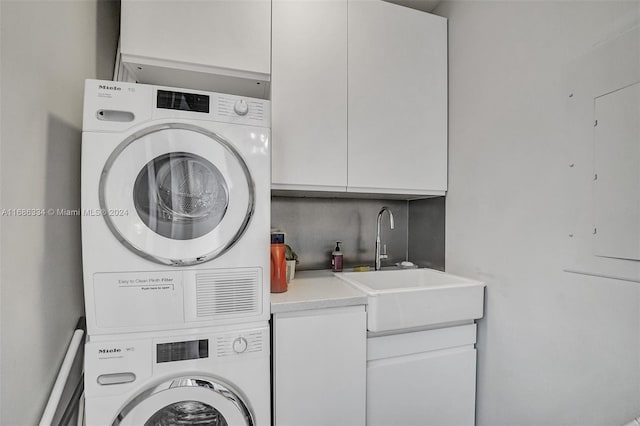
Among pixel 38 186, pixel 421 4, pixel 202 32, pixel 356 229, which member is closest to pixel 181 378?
pixel 38 186

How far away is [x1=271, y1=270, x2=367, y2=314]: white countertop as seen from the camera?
3.94ft

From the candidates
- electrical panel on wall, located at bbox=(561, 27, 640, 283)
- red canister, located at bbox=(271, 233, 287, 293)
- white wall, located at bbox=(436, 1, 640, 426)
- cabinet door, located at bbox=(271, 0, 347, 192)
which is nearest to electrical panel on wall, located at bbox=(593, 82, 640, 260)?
electrical panel on wall, located at bbox=(561, 27, 640, 283)

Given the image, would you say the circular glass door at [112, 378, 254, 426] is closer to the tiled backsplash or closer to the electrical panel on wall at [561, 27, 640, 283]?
the tiled backsplash

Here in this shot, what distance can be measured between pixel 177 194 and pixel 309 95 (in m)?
0.82

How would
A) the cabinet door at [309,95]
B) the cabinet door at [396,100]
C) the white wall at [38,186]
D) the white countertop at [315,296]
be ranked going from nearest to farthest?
the white wall at [38,186]
the white countertop at [315,296]
the cabinet door at [309,95]
the cabinet door at [396,100]

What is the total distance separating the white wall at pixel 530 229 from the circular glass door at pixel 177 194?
1.16 meters

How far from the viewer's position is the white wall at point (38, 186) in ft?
2.81

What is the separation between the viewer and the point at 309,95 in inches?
59.6

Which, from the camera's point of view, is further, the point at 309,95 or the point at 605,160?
the point at 309,95

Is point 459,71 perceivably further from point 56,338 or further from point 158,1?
point 56,338

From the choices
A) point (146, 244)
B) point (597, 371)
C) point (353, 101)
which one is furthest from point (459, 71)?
point (146, 244)

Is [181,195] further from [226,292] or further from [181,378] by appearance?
[181,378]

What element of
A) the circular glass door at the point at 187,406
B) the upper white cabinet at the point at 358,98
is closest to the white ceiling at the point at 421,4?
the upper white cabinet at the point at 358,98

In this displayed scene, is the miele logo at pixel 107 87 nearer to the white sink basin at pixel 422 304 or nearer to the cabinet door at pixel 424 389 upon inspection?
the white sink basin at pixel 422 304
